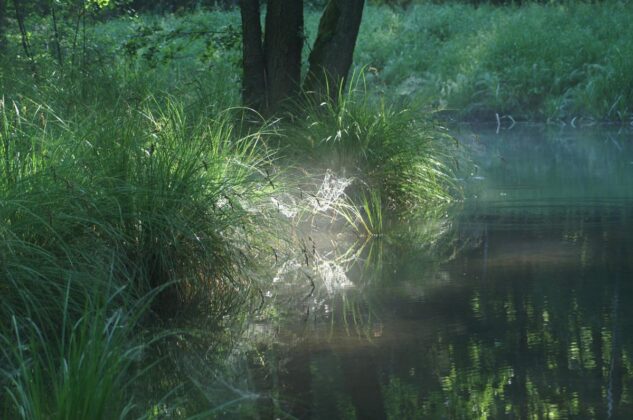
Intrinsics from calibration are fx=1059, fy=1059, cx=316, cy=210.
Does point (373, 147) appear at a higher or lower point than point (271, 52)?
lower

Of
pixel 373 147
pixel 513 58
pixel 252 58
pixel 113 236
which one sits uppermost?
pixel 252 58

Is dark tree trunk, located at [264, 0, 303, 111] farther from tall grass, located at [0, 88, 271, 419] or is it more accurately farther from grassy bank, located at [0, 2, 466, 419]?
tall grass, located at [0, 88, 271, 419]

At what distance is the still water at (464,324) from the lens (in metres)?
3.97

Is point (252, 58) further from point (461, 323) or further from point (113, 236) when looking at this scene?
point (461, 323)

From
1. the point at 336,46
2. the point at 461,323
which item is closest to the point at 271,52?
the point at 336,46

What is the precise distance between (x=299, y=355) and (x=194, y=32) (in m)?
6.01

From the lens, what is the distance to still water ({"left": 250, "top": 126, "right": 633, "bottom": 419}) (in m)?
3.97

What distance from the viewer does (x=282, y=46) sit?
30.9 feet

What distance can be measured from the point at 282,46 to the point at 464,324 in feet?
16.1

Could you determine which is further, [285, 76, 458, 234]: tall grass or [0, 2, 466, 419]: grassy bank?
[285, 76, 458, 234]: tall grass

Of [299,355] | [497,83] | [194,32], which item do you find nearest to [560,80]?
[497,83]

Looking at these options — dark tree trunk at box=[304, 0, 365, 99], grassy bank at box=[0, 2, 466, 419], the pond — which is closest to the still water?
the pond

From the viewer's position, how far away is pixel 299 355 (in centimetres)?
461

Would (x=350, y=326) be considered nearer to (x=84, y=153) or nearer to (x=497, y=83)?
(x=84, y=153)
